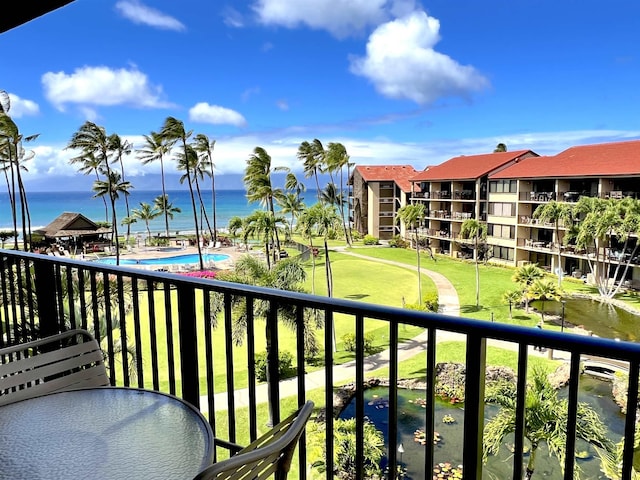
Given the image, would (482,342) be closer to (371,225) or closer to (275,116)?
(371,225)

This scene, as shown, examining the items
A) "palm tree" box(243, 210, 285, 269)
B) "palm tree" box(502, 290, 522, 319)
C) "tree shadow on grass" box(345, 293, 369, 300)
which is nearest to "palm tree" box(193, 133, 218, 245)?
"palm tree" box(243, 210, 285, 269)

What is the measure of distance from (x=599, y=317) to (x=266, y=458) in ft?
82.2

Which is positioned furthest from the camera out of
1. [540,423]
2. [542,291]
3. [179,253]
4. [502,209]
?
[179,253]

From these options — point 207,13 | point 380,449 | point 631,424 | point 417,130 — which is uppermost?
point 207,13

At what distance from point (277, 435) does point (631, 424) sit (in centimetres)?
80

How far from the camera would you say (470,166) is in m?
34.1

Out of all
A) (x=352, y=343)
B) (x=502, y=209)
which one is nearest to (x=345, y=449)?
(x=352, y=343)

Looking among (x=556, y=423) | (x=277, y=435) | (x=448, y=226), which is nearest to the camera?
(x=277, y=435)

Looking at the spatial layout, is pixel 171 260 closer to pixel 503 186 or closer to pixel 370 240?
pixel 370 240

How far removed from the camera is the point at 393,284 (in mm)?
27406

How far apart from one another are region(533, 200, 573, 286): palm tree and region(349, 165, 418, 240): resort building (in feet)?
48.0

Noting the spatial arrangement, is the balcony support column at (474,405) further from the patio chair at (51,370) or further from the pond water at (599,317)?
the pond water at (599,317)

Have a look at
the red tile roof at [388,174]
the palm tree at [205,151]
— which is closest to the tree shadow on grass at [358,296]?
the red tile roof at [388,174]

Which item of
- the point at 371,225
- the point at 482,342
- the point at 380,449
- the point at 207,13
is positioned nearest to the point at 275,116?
the point at 207,13
